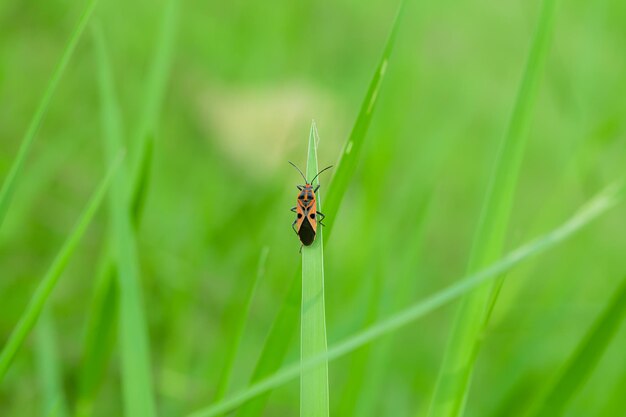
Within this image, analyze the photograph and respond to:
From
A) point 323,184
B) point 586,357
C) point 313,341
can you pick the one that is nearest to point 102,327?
point 313,341

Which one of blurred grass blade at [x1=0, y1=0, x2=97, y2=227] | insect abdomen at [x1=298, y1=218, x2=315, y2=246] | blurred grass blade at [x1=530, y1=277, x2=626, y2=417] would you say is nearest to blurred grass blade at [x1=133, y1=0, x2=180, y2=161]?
insect abdomen at [x1=298, y1=218, x2=315, y2=246]

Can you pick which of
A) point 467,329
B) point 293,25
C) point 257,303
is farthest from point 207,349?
point 293,25

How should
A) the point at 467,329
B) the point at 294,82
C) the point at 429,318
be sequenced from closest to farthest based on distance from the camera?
the point at 467,329 < the point at 429,318 < the point at 294,82

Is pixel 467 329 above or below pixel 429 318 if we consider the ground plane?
below

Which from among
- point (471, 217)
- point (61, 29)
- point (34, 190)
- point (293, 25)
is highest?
point (293, 25)

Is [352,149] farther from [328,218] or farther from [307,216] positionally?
[307,216]

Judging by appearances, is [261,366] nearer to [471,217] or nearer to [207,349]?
[207,349]
